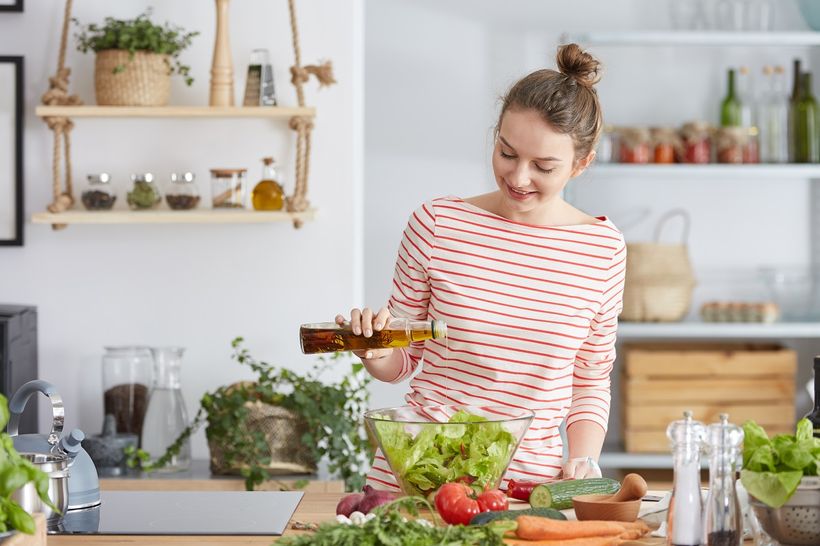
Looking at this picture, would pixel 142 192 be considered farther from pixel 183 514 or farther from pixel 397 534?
pixel 397 534

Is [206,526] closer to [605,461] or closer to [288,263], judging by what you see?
[288,263]

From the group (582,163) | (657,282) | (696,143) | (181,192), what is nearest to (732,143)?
(696,143)

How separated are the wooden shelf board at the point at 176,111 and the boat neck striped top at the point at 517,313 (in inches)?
55.1

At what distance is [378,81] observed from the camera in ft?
15.5

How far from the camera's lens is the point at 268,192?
3.39 metres

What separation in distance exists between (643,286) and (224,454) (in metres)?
1.91

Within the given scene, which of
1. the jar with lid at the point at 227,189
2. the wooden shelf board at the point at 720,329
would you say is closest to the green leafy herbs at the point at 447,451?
the jar with lid at the point at 227,189

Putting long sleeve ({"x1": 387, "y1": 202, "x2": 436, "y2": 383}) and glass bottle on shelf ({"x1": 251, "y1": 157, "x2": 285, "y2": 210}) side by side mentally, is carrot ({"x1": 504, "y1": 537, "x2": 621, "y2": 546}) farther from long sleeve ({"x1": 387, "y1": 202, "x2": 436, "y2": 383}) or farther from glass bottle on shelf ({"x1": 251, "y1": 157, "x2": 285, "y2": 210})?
glass bottle on shelf ({"x1": 251, "y1": 157, "x2": 285, "y2": 210})

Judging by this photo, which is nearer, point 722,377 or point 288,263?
point 288,263

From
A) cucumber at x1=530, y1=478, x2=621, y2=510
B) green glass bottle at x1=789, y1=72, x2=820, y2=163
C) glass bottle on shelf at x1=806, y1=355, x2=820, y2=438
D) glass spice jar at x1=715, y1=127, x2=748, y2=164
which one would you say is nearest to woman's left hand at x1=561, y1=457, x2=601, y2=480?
cucumber at x1=530, y1=478, x2=621, y2=510

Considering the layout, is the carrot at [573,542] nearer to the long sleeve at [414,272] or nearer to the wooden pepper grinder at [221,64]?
the long sleeve at [414,272]

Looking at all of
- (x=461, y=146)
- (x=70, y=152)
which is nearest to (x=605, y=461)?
(x=461, y=146)

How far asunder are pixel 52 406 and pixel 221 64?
1.89 metres

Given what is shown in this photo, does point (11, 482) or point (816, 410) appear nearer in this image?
point (11, 482)
